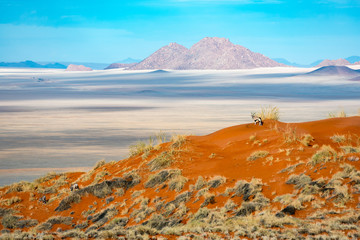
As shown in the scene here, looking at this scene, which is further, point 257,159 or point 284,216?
point 257,159

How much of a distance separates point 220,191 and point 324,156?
250 centimetres

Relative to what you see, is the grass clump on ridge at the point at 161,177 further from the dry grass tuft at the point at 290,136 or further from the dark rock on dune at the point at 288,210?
the dark rock on dune at the point at 288,210

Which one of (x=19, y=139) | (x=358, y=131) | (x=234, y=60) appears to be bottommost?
(x=19, y=139)

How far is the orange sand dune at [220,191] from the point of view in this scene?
8.27 m

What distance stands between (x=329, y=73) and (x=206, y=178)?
116m

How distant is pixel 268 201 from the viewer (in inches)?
370

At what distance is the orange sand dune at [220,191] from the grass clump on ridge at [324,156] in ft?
0.08

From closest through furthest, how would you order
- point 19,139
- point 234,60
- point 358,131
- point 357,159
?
point 357,159 → point 358,131 → point 19,139 → point 234,60

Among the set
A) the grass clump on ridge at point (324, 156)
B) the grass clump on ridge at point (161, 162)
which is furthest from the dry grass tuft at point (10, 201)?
the grass clump on ridge at point (324, 156)

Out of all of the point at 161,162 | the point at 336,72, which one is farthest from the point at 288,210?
the point at 336,72

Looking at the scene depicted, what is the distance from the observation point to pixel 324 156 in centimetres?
1060

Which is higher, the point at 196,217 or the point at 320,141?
the point at 320,141

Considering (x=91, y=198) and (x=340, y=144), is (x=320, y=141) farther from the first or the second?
(x=91, y=198)

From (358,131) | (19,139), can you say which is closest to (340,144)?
(358,131)
